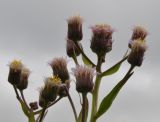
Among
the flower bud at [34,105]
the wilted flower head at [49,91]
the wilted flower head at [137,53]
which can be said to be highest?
the wilted flower head at [137,53]

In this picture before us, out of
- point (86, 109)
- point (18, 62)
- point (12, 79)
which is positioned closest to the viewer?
point (86, 109)

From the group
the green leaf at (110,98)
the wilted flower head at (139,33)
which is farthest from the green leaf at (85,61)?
the wilted flower head at (139,33)

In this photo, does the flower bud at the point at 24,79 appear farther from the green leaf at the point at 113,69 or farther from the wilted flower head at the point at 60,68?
the green leaf at the point at 113,69

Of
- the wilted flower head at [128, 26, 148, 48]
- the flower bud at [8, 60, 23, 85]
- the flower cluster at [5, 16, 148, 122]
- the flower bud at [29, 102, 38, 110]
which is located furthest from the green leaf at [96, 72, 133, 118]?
the flower bud at [8, 60, 23, 85]

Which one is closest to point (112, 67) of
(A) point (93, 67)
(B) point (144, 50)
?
(A) point (93, 67)

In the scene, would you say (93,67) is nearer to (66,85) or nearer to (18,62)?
(66,85)

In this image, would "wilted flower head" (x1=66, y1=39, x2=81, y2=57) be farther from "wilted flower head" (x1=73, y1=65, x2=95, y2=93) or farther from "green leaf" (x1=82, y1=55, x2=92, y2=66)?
"wilted flower head" (x1=73, y1=65, x2=95, y2=93)
